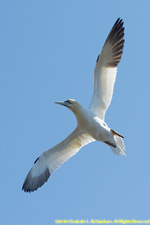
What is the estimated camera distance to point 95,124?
27.5 ft

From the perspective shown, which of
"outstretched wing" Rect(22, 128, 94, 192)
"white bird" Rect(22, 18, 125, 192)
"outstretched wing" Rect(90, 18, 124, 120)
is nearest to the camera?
"white bird" Rect(22, 18, 125, 192)

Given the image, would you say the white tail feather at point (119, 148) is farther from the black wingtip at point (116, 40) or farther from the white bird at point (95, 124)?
the black wingtip at point (116, 40)

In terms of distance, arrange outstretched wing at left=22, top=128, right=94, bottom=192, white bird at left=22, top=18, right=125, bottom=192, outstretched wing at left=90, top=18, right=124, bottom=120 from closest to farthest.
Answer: white bird at left=22, top=18, right=125, bottom=192, outstretched wing at left=90, top=18, right=124, bottom=120, outstretched wing at left=22, top=128, right=94, bottom=192

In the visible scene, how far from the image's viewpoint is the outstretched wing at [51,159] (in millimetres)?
9484

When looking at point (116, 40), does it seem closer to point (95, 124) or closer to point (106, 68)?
point (106, 68)

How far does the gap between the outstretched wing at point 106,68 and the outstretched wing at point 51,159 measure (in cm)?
92

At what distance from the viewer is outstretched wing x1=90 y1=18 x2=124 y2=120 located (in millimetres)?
8977

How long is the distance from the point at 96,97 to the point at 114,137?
46.7 inches

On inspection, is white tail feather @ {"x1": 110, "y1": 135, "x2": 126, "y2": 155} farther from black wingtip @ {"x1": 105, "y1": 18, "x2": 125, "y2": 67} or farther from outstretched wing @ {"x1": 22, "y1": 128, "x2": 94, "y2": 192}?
black wingtip @ {"x1": 105, "y1": 18, "x2": 125, "y2": 67}

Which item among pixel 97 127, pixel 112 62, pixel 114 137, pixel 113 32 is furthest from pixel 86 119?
pixel 113 32

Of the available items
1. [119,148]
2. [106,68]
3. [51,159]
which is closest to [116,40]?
[106,68]

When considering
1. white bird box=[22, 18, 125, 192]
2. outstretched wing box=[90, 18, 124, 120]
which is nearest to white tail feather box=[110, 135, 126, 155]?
white bird box=[22, 18, 125, 192]

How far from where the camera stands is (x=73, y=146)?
960 cm

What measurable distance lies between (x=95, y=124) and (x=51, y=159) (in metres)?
1.91
